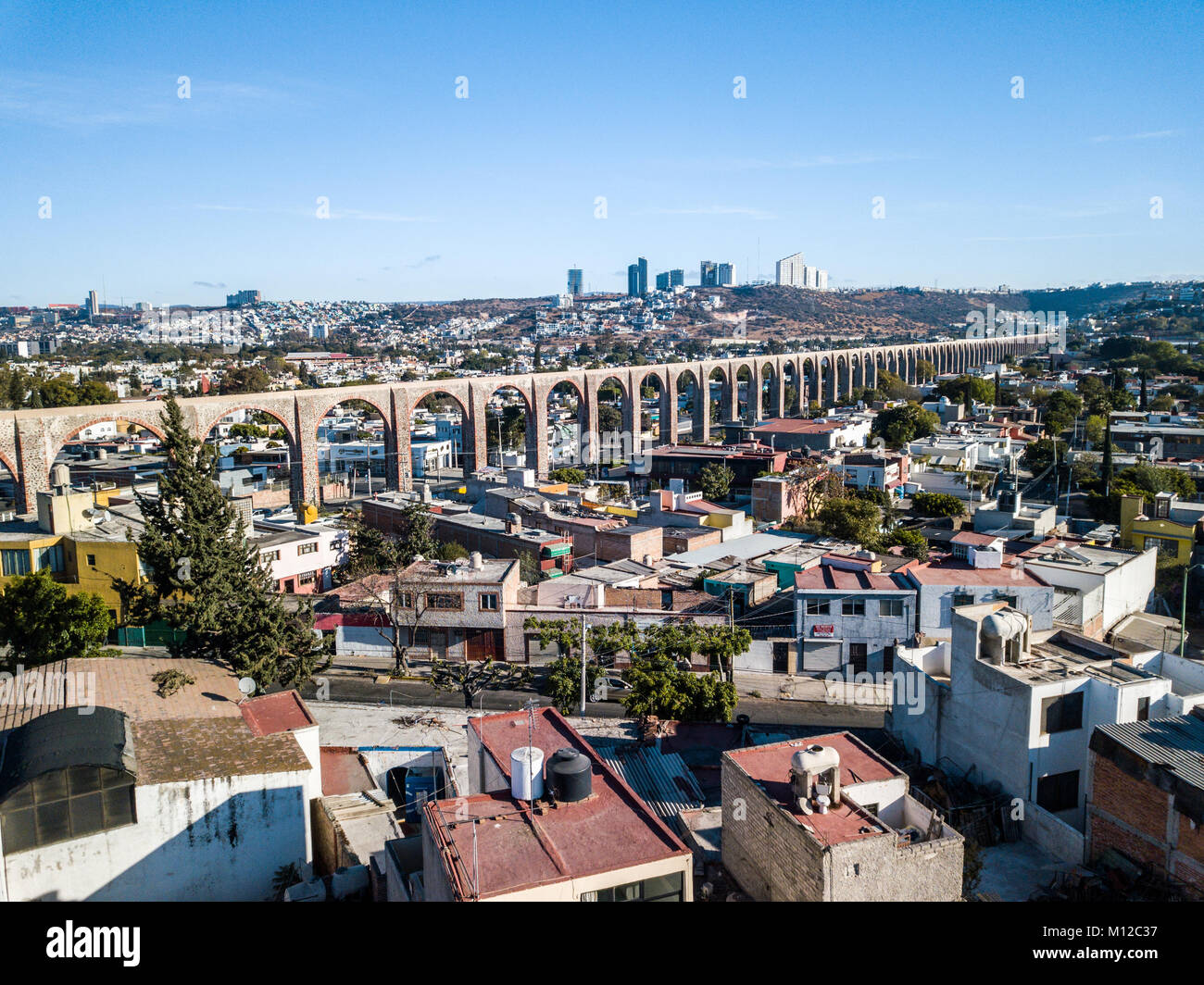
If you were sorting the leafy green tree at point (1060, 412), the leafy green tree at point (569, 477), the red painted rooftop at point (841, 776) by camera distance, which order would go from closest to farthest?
the red painted rooftop at point (841, 776) → the leafy green tree at point (569, 477) → the leafy green tree at point (1060, 412)

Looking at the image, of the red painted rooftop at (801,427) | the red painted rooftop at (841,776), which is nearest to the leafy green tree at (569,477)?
the red painted rooftop at (801,427)

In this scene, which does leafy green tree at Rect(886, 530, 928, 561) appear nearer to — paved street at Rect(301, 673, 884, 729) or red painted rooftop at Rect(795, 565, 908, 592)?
red painted rooftop at Rect(795, 565, 908, 592)

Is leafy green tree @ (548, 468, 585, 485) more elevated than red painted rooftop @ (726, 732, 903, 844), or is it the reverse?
red painted rooftop @ (726, 732, 903, 844)

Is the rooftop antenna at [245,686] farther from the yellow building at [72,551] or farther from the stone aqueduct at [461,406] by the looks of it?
the stone aqueduct at [461,406]

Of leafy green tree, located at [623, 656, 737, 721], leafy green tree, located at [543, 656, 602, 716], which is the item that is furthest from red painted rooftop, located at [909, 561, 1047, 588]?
leafy green tree, located at [543, 656, 602, 716]

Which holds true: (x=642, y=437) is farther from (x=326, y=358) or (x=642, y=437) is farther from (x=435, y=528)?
(x=326, y=358)
